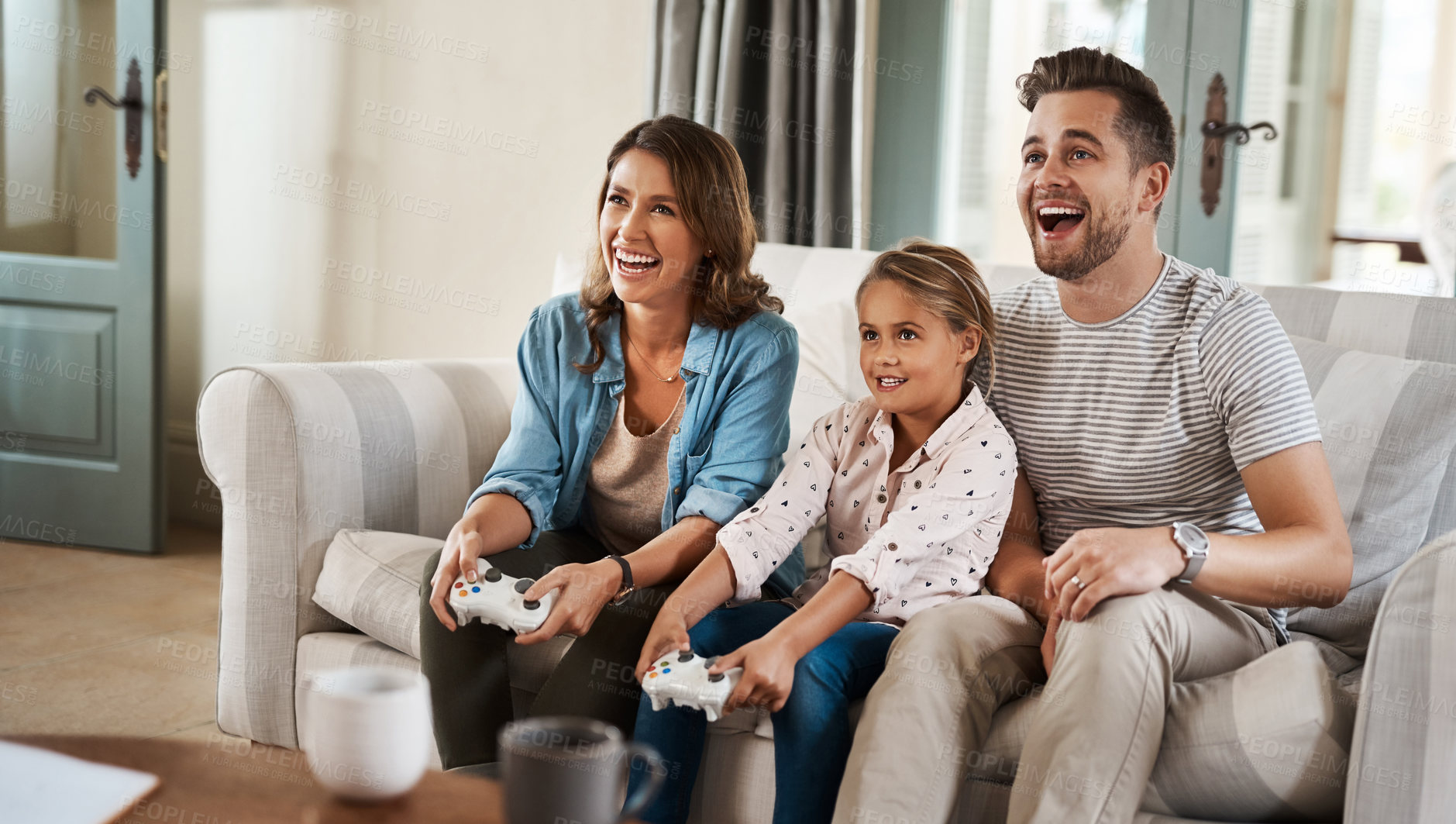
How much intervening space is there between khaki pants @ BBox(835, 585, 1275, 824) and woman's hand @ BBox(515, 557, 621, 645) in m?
0.35

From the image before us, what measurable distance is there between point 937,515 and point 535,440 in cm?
59

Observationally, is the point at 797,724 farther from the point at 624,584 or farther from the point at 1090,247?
the point at 1090,247

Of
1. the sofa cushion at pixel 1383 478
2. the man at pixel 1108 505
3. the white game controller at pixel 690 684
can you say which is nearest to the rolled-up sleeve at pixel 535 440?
the white game controller at pixel 690 684

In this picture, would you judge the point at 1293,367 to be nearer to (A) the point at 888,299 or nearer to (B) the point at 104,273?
(A) the point at 888,299

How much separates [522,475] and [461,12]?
1923 millimetres

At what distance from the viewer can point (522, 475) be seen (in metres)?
1.54

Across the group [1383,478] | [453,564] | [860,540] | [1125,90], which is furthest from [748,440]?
[1383,478]

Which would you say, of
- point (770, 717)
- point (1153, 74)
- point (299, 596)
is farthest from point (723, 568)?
point (1153, 74)

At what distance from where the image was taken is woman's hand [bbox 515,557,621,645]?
1271 millimetres

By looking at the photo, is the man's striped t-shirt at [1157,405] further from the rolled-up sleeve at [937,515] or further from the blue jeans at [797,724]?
the blue jeans at [797,724]

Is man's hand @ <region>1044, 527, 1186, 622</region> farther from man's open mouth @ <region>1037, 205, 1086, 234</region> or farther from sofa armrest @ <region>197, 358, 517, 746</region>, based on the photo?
sofa armrest @ <region>197, 358, 517, 746</region>

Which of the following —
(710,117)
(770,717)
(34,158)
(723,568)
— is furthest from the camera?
(34,158)

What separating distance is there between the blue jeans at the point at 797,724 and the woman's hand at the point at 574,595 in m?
0.11

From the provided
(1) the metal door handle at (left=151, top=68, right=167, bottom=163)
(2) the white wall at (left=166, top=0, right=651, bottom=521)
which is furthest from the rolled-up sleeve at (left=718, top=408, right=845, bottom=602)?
(1) the metal door handle at (left=151, top=68, right=167, bottom=163)
